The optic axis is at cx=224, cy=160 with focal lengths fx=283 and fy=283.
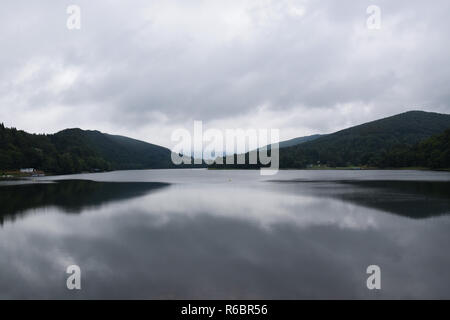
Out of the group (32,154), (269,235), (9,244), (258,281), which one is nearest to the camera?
(258,281)

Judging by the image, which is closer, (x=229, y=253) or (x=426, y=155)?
(x=229, y=253)

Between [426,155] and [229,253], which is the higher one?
[426,155]

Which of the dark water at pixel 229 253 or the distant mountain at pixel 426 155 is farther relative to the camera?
the distant mountain at pixel 426 155

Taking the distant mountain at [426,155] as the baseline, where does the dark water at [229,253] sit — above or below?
below

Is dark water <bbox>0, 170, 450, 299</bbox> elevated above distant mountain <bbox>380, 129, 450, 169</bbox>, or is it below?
below

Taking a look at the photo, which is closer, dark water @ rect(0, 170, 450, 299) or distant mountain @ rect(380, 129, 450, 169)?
dark water @ rect(0, 170, 450, 299)
